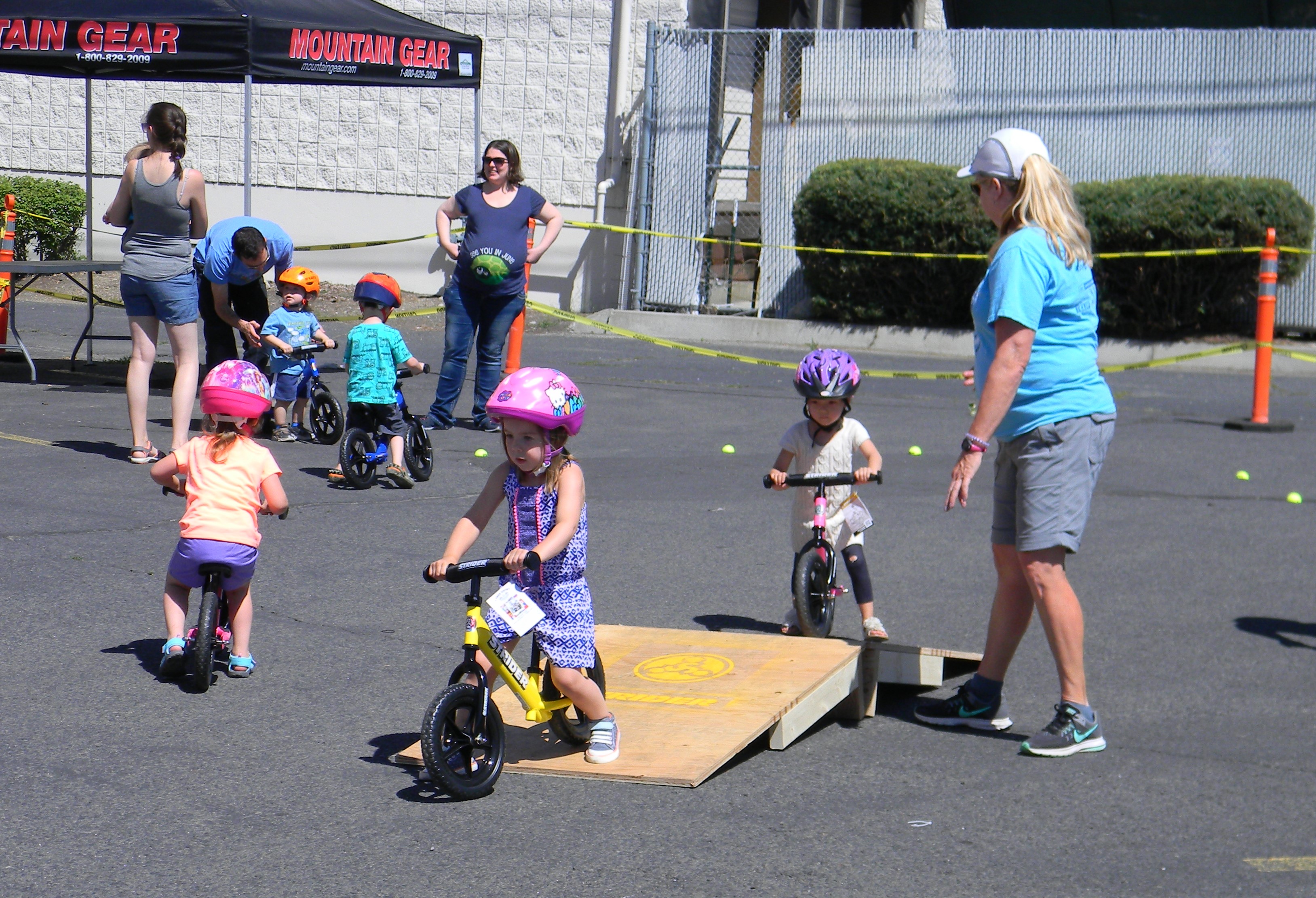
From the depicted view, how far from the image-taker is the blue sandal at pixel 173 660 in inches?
213

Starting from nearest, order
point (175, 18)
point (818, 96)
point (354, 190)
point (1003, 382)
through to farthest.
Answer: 1. point (1003, 382)
2. point (175, 18)
3. point (818, 96)
4. point (354, 190)

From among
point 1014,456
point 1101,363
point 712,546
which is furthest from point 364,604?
point 1101,363

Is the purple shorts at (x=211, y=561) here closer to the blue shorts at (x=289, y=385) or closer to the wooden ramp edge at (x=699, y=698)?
the wooden ramp edge at (x=699, y=698)

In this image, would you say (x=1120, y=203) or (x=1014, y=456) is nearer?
(x=1014, y=456)

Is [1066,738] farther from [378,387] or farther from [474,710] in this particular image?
[378,387]

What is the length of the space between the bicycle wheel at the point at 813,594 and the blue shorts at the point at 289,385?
534cm

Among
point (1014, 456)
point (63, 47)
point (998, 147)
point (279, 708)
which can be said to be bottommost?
point (279, 708)

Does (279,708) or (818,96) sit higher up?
(818,96)

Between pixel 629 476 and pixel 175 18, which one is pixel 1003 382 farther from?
pixel 175 18

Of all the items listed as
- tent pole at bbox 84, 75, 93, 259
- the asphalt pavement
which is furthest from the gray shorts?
tent pole at bbox 84, 75, 93, 259

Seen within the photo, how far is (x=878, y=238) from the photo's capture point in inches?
690

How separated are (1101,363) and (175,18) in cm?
998

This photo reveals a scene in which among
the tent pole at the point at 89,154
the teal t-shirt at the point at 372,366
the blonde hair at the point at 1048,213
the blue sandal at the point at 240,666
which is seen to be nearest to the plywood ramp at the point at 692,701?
the blue sandal at the point at 240,666

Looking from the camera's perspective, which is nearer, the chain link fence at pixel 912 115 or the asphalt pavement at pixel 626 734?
the asphalt pavement at pixel 626 734
